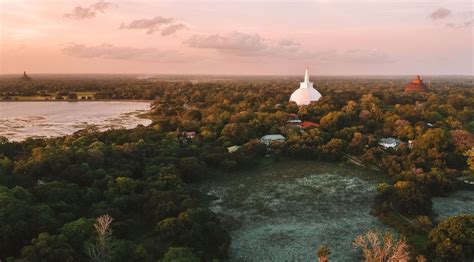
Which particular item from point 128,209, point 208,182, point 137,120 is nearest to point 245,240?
point 128,209

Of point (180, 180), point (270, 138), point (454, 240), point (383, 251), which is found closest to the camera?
point (383, 251)

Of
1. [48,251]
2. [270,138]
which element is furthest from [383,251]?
[270,138]

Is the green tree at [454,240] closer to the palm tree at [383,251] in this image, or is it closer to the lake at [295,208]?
the palm tree at [383,251]

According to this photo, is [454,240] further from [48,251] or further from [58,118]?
[58,118]

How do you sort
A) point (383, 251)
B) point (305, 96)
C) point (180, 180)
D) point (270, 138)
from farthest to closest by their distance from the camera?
point (305, 96) < point (270, 138) < point (180, 180) < point (383, 251)

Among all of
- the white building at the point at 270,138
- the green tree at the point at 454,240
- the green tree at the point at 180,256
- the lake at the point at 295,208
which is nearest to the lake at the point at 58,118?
the white building at the point at 270,138

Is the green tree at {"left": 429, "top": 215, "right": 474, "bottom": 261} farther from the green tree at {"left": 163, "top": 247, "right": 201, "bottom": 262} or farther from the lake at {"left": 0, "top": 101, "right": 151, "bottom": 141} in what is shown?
the lake at {"left": 0, "top": 101, "right": 151, "bottom": 141}

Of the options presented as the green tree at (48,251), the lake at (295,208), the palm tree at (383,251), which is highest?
the palm tree at (383,251)
